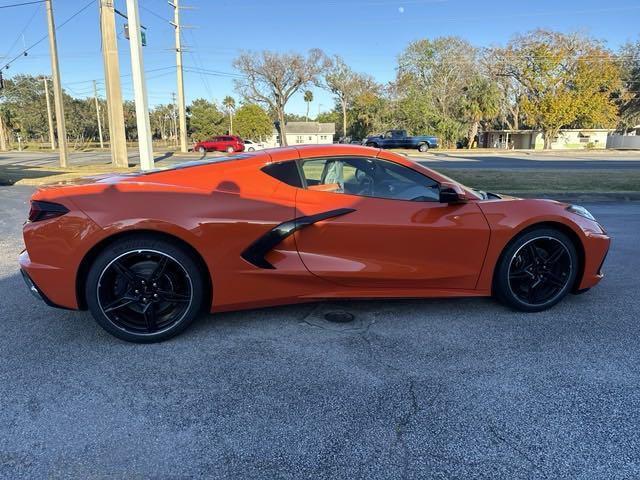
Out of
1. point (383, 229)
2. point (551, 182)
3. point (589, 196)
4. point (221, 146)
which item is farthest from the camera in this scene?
point (221, 146)

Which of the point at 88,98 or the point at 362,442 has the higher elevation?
the point at 88,98

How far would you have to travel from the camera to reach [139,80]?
50.9 ft

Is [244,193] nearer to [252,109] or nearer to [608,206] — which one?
[608,206]

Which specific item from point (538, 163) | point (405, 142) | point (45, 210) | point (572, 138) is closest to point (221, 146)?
point (405, 142)

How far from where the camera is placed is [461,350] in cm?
326

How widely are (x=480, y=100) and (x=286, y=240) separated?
5177cm

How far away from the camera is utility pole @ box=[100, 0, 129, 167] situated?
18875mm

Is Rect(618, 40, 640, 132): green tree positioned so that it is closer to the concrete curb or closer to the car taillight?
the concrete curb

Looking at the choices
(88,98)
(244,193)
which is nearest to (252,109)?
(88,98)

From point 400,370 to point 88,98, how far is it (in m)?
99.5

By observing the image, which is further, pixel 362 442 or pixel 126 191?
pixel 126 191

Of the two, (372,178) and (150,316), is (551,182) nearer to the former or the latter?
Answer: (372,178)

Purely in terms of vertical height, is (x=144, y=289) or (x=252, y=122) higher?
(x=252, y=122)

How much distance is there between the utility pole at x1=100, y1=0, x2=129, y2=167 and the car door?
19058mm
